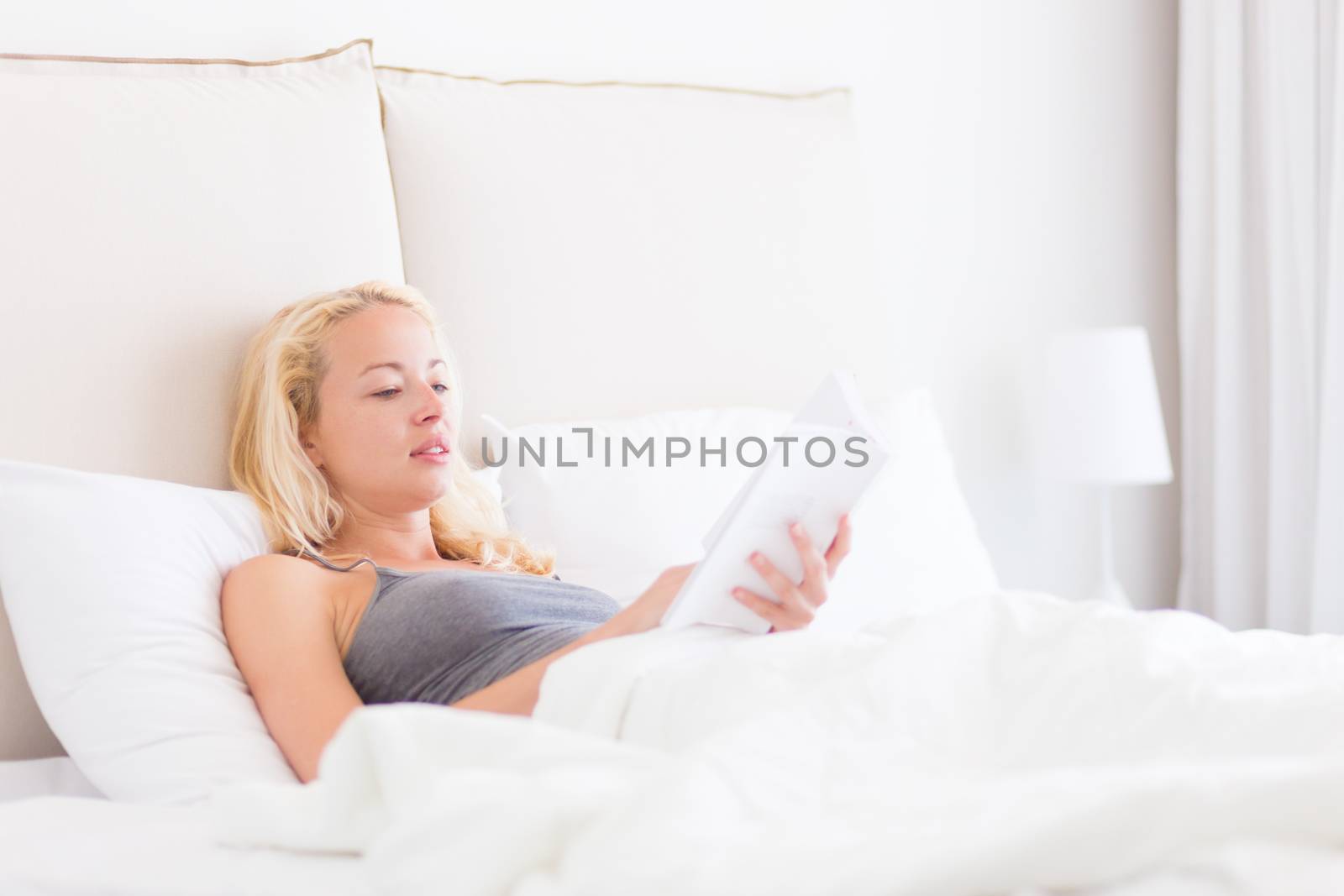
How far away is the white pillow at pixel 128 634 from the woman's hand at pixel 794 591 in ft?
1.79

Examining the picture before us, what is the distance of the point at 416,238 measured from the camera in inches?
80.7

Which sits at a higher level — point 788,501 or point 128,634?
point 788,501

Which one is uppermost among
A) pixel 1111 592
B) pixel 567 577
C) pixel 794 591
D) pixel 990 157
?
pixel 990 157

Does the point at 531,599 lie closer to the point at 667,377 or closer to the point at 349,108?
the point at 667,377

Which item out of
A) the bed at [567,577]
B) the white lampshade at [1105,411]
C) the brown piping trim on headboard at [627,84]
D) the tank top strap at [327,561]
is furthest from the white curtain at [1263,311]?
the tank top strap at [327,561]

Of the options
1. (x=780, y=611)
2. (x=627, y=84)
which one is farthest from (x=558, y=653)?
(x=627, y=84)

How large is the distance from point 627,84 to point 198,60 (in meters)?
0.78

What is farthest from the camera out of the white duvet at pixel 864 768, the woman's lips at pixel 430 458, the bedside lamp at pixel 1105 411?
the bedside lamp at pixel 1105 411

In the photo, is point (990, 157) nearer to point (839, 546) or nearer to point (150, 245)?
point (839, 546)

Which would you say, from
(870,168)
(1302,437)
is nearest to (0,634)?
(870,168)

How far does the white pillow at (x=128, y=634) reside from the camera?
Answer: 4.39 ft

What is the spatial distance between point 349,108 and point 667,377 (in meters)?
0.70

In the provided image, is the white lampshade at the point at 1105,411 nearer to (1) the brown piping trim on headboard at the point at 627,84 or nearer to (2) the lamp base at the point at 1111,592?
(2) the lamp base at the point at 1111,592

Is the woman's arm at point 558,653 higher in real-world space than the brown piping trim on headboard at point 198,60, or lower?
lower
